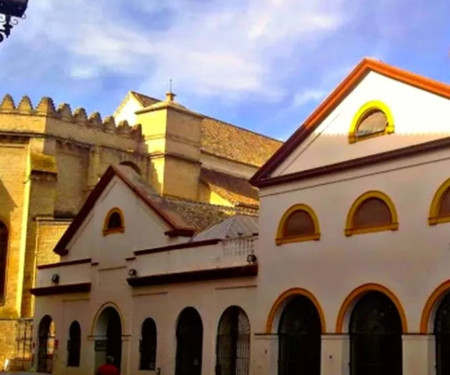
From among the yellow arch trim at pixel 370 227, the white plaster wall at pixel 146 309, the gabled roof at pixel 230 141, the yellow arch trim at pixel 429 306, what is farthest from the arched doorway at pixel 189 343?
the gabled roof at pixel 230 141

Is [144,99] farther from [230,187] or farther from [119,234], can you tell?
[119,234]

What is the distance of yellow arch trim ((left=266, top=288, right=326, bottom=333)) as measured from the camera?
21688 millimetres

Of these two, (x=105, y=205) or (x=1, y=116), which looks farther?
(x=1, y=116)

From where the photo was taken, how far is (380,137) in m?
21.0

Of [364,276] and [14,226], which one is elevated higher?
[14,226]

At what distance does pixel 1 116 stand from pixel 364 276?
27500mm

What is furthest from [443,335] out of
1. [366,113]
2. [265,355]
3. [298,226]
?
[366,113]

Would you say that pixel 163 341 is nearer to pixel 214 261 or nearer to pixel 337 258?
pixel 214 261

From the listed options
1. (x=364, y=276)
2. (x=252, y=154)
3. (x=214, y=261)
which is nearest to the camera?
(x=364, y=276)

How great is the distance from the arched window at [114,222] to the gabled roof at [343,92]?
6.97 m

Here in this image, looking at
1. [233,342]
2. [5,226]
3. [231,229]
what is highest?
[5,226]

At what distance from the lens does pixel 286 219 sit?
76.0 feet

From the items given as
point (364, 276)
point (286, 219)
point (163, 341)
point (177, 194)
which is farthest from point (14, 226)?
point (364, 276)

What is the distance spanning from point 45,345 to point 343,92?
16.5 m
